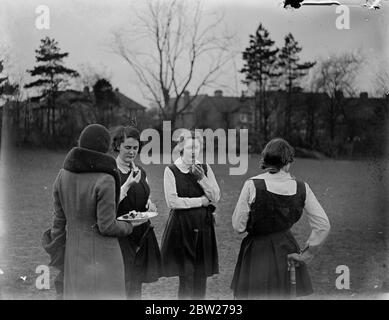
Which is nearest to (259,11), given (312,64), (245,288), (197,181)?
(312,64)

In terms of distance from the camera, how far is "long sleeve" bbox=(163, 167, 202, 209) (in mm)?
3386

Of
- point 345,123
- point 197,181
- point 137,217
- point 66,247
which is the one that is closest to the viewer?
point 66,247

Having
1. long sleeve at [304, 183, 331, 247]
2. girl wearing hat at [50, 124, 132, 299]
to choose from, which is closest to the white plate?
girl wearing hat at [50, 124, 132, 299]

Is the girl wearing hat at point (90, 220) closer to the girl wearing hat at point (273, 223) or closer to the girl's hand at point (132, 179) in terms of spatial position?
the girl's hand at point (132, 179)

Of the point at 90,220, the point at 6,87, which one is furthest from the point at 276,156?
the point at 6,87

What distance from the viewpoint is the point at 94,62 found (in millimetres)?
3516

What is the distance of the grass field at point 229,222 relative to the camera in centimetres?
346

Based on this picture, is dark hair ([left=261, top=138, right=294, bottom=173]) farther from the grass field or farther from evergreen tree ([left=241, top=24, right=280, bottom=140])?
evergreen tree ([left=241, top=24, right=280, bottom=140])

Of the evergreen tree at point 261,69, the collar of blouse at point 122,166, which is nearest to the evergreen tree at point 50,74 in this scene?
the collar of blouse at point 122,166

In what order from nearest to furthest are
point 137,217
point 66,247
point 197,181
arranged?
point 66,247 < point 137,217 < point 197,181

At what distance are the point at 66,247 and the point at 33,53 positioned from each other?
1.48m

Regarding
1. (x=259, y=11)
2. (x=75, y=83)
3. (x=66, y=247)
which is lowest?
(x=66, y=247)

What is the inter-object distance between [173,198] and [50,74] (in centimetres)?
131

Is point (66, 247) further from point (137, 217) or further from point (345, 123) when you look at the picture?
point (345, 123)
